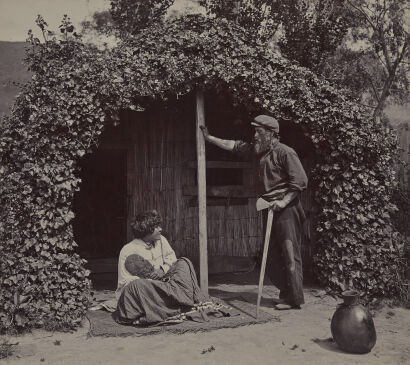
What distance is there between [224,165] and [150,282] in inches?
137

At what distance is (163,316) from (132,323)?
1.19 feet

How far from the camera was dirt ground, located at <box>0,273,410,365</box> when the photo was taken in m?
4.49

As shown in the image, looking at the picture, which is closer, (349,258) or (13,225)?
(13,225)

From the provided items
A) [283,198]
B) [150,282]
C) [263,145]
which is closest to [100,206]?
[150,282]

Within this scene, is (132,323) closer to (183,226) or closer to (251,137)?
(183,226)

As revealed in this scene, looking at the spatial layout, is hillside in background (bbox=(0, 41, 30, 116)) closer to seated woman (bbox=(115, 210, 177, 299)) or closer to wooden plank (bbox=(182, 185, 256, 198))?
wooden plank (bbox=(182, 185, 256, 198))

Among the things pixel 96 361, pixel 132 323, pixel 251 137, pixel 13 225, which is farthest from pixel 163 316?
pixel 251 137

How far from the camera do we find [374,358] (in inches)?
176

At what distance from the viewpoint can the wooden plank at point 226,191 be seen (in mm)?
8422

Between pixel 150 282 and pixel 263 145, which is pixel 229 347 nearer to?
pixel 150 282

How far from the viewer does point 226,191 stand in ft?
28.2

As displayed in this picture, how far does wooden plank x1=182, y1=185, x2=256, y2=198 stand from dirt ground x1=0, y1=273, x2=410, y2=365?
10.1 feet

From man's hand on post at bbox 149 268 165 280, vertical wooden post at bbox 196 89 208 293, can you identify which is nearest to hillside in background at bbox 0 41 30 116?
vertical wooden post at bbox 196 89 208 293

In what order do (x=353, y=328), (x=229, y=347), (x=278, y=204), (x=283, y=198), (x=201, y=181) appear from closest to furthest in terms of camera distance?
(x=353, y=328) → (x=229, y=347) → (x=278, y=204) → (x=283, y=198) → (x=201, y=181)
